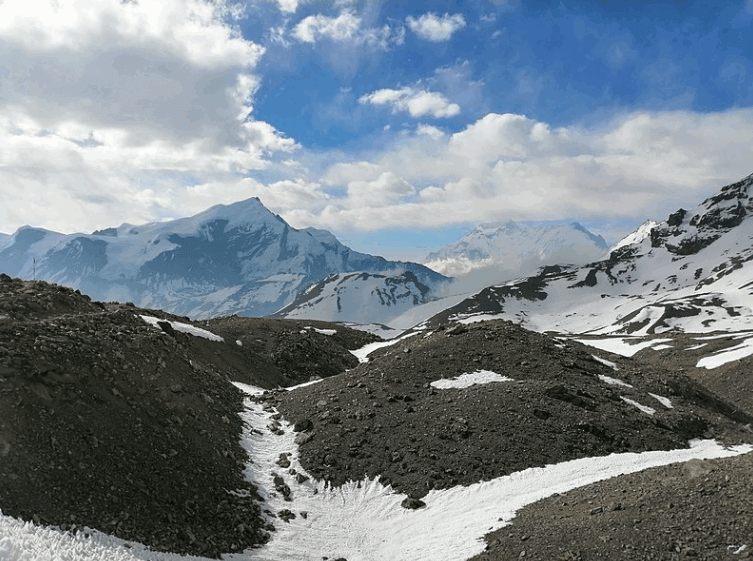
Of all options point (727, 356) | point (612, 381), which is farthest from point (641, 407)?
point (727, 356)

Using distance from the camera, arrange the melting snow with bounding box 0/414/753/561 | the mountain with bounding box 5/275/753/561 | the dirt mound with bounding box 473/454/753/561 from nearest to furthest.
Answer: the dirt mound with bounding box 473/454/753/561
the melting snow with bounding box 0/414/753/561
the mountain with bounding box 5/275/753/561

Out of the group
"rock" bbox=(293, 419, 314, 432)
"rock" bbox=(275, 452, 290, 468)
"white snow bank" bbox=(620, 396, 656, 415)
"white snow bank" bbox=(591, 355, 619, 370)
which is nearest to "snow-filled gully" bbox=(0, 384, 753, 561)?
"rock" bbox=(275, 452, 290, 468)

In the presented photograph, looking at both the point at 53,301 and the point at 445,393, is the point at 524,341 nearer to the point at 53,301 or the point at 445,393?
the point at 445,393

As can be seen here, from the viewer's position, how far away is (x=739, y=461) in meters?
17.7

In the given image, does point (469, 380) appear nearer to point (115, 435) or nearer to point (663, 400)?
point (663, 400)

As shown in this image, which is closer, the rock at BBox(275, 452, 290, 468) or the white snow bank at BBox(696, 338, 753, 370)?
the rock at BBox(275, 452, 290, 468)

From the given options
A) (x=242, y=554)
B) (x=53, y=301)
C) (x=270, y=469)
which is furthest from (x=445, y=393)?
(x=53, y=301)

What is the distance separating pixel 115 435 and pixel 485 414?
17357mm

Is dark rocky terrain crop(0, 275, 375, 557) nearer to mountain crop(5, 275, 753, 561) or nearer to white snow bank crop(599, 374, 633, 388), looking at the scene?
mountain crop(5, 275, 753, 561)

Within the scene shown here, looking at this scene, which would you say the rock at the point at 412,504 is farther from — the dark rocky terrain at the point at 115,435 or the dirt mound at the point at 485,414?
the dark rocky terrain at the point at 115,435

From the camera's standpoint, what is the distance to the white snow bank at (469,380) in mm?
29969

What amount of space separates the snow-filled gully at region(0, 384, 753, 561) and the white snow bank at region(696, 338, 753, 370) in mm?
45664

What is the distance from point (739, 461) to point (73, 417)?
2456 cm

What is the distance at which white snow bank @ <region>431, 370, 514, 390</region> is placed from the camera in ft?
98.3
